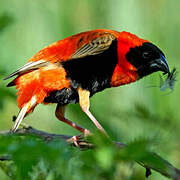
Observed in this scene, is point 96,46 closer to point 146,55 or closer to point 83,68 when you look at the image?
point 83,68

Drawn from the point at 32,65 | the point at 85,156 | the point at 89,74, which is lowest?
the point at 89,74

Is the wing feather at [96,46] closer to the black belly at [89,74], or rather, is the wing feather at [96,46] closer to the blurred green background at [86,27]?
the black belly at [89,74]

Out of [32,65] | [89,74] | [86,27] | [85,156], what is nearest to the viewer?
[85,156]

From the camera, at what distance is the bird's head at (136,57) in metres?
2.88

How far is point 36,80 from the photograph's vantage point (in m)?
2.78

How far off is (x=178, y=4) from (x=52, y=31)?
4.14 feet

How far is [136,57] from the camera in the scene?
9.76ft

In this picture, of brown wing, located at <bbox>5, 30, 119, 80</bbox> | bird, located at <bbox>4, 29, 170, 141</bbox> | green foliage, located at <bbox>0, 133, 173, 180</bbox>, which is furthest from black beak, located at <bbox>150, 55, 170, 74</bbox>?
green foliage, located at <bbox>0, 133, 173, 180</bbox>

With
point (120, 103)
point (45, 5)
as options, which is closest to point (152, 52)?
point (120, 103)

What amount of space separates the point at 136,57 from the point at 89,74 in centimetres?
Result: 40

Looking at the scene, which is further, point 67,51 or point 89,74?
point 89,74

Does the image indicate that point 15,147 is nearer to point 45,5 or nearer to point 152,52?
point 152,52

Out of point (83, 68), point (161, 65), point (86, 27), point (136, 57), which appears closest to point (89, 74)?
point (83, 68)

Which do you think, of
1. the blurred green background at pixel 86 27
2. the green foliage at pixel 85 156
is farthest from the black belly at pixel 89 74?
the green foliage at pixel 85 156
